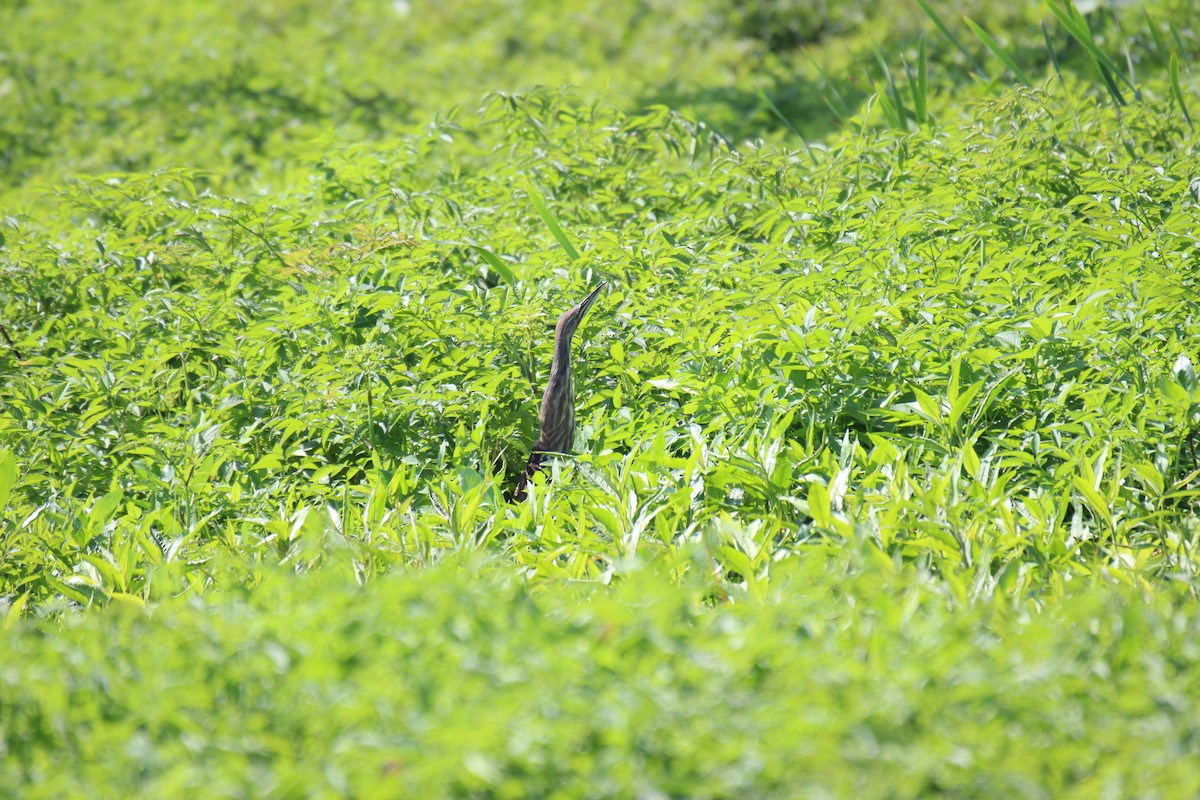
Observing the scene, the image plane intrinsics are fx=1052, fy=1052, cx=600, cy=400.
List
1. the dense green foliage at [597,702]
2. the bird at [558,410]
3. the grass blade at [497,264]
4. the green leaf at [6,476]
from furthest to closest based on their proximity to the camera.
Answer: the grass blade at [497,264]
the bird at [558,410]
the green leaf at [6,476]
the dense green foliage at [597,702]

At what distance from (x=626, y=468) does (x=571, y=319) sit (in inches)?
25.3

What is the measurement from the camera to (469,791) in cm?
167

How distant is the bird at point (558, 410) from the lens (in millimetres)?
3330

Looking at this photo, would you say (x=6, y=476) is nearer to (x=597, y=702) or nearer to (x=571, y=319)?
(x=571, y=319)

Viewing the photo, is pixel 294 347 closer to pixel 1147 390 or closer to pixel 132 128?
pixel 1147 390

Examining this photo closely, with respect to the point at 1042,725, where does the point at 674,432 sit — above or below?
below

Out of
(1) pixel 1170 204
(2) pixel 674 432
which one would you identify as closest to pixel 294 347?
(2) pixel 674 432

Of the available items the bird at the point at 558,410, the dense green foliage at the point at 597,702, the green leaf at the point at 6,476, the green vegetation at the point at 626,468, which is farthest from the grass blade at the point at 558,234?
the dense green foliage at the point at 597,702

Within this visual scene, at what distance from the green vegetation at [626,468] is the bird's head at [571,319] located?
0.40 ft

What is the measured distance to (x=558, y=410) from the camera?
10.9 feet

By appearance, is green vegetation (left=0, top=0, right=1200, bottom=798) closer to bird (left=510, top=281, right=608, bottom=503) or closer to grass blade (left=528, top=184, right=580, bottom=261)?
grass blade (left=528, top=184, right=580, bottom=261)

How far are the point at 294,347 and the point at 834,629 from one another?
2313 millimetres

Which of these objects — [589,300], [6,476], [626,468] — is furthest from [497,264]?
[6,476]

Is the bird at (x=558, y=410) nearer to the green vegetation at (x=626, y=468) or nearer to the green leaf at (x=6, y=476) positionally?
the green vegetation at (x=626, y=468)
